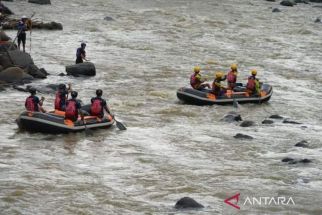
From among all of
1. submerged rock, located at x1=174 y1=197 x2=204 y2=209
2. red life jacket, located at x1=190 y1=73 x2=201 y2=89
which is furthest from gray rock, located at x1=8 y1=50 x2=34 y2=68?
submerged rock, located at x1=174 y1=197 x2=204 y2=209

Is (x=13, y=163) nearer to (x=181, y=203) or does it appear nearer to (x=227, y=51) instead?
(x=181, y=203)

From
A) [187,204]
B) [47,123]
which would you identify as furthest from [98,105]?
[187,204]

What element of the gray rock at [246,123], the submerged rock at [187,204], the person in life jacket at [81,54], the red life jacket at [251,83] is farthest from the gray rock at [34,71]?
the submerged rock at [187,204]

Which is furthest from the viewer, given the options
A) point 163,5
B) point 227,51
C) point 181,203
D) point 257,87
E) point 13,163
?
point 163,5

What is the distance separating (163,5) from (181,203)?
32432 mm

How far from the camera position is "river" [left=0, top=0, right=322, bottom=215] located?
13859 millimetres

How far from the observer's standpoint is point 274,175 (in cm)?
1529

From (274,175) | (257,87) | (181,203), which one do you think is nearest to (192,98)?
(257,87)

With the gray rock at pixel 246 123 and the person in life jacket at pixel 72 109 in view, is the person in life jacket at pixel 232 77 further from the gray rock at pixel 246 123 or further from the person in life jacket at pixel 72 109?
the person in life jacket at pixel 72 109

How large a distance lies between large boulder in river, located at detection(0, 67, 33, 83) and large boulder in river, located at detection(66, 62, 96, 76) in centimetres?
214

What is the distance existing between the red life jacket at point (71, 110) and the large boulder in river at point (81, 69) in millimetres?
7807

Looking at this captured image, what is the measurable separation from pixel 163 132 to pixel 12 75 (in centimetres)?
715

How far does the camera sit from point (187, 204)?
1319cm

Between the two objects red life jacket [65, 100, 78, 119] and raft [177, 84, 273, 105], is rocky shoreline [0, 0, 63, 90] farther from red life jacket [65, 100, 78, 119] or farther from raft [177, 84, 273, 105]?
raft [177, 84, 273, 105]
